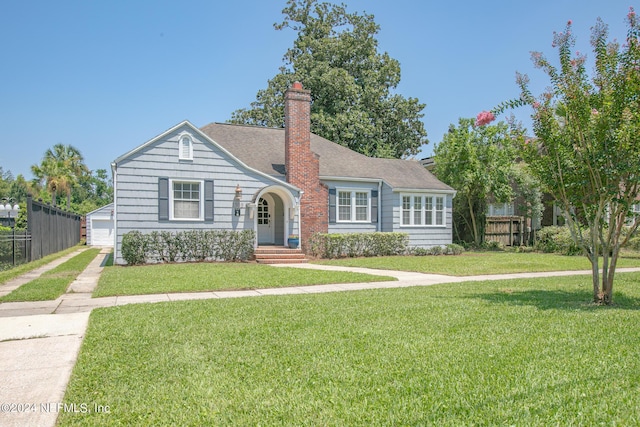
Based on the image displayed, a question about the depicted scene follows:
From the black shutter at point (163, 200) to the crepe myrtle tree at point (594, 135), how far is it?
11.1 metres

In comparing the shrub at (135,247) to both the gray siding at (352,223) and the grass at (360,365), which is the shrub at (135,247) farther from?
the grass at (360,365)

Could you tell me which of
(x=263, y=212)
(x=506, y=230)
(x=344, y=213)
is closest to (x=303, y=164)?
(x=263, y=212)

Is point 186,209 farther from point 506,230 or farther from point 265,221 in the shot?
point 506,230

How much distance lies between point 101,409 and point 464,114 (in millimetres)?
22368

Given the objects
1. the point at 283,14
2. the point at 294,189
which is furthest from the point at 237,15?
the point at 283,14

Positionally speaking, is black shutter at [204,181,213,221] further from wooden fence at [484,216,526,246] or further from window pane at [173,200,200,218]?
wooden fence at [484,216,526,246]

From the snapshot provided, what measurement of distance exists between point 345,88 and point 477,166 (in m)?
12.3

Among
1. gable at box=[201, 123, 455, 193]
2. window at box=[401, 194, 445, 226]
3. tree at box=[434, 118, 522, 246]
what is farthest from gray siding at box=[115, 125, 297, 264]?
tree at box=[434, 118, 522, 246]

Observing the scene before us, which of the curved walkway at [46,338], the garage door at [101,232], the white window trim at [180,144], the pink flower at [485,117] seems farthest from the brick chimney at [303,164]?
→ the garage door at [101,232]

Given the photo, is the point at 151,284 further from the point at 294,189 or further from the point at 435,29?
the point at 435,29

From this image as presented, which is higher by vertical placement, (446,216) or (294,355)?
(446,216)

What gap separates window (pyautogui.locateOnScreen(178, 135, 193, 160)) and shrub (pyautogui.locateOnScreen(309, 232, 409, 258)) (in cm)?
570

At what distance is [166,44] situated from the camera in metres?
15.1

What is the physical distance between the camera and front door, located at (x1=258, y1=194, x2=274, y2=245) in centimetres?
Answer: 1848
